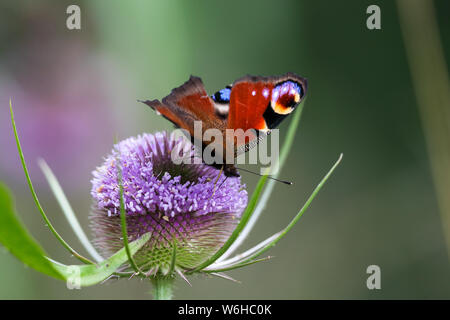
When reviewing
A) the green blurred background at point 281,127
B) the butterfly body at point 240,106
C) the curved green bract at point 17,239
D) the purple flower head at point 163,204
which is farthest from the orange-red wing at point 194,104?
the green blurred background at point 281,127

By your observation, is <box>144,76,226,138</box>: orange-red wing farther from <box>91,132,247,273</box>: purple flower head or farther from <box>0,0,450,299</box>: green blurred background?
<box>0,0,450,299</box>: green blurred background

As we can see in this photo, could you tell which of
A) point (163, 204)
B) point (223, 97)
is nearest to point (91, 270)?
point (163, 204)

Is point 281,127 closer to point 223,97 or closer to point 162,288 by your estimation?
point 223,97

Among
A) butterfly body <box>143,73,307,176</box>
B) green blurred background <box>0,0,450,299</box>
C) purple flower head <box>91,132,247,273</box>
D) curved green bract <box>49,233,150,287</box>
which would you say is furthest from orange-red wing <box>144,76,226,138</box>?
green blurred background <box>0,0,450,299</box>

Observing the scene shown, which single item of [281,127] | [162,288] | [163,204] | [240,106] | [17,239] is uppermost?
[281,127]

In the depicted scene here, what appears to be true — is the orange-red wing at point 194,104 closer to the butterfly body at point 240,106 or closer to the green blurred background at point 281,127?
the butterfly body at point 240,106
